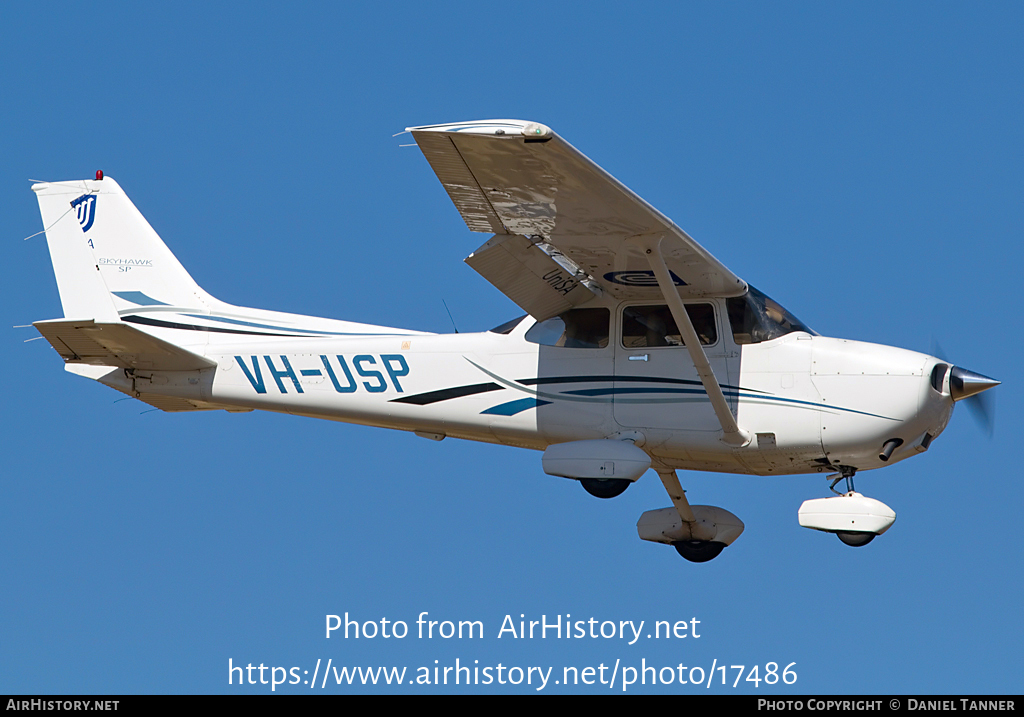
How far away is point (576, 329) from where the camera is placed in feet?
40.1

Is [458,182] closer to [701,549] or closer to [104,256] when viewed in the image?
[701,549]

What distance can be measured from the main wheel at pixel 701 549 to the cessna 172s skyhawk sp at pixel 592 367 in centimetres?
2

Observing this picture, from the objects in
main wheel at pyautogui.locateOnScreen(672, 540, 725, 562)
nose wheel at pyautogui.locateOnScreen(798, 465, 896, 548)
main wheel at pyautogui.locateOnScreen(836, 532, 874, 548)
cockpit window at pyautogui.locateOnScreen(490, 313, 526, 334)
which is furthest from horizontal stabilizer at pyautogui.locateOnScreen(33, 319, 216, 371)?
main wheel at pyautogui.locateOnScreen(836, 532, 874, 548)

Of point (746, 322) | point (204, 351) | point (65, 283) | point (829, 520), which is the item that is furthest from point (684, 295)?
point (65, 283)

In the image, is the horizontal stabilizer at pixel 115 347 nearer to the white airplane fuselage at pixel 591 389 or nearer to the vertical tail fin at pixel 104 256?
the white airplane fuselage at pixel 591 389

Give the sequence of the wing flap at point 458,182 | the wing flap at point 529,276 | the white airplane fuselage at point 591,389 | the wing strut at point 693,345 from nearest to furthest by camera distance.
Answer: the wing flap at point 458,182
the wing strut at point 693,345
the white airplane fuselage at point 591,389
the wing flap at point 529,276

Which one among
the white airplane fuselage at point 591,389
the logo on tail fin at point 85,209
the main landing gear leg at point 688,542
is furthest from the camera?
the logo on tail fin at point 85,209

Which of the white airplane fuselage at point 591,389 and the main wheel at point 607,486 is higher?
the white airplane fuselage at point 591,389

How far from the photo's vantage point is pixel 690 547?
528 inches

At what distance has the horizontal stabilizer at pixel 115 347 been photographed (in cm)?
1218

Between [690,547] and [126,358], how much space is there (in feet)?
19.8

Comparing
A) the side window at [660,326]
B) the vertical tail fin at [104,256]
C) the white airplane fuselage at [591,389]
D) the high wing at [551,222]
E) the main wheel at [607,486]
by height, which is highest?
the vertical tail fin at [104,256]

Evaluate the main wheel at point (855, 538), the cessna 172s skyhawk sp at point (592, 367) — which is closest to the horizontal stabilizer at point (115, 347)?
the cessna 172s skyhawk sp at point (592, 367)

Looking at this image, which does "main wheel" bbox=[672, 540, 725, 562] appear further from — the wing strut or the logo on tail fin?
the logo on tail fin
